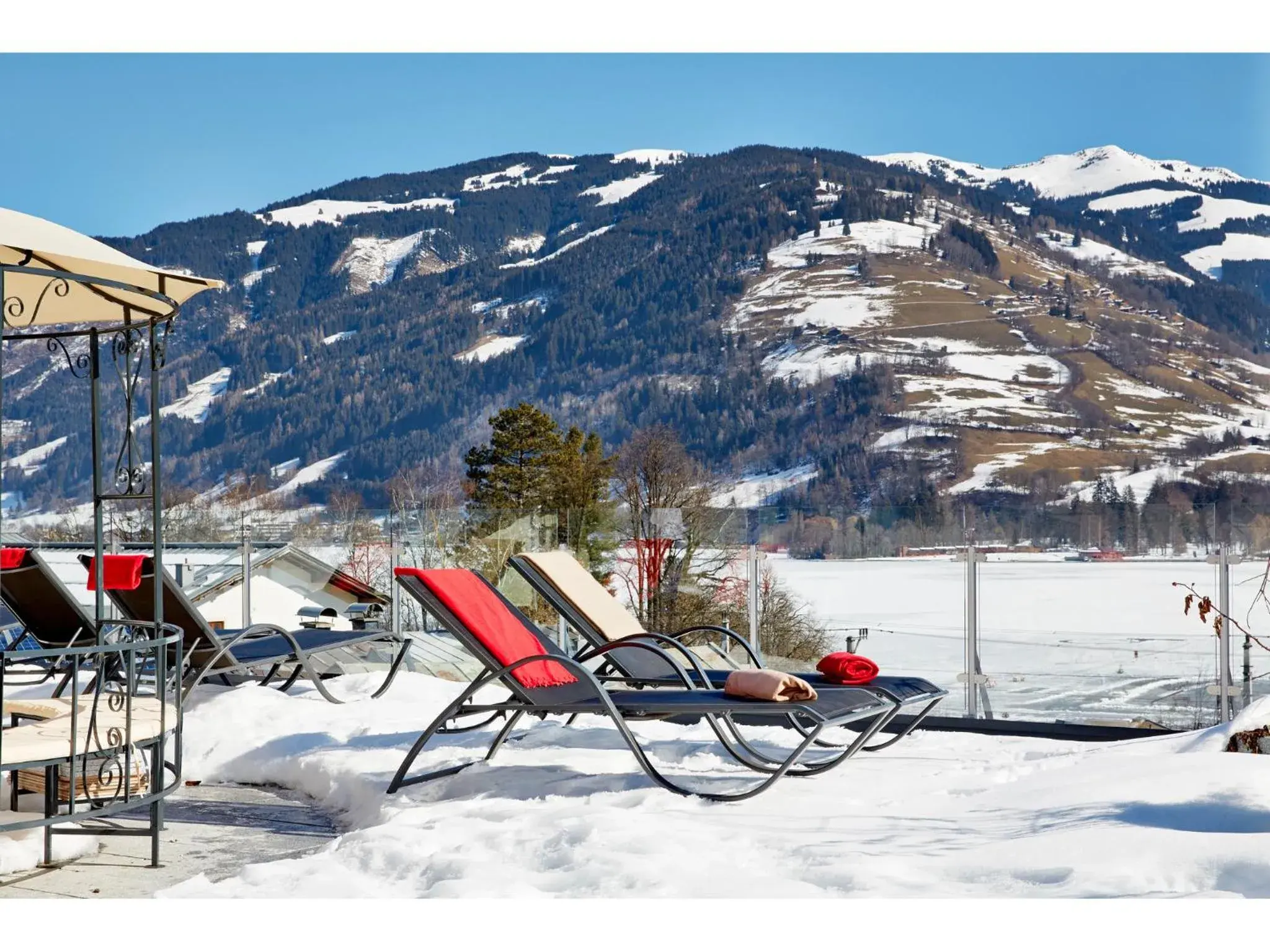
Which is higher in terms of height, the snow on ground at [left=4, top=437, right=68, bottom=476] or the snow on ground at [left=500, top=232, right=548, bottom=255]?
the snow on ground at [left=500, top=232, right=548, bottom=255]

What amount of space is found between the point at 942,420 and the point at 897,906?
65.7 m

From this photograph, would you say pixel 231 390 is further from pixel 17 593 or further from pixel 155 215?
pixel 17 593

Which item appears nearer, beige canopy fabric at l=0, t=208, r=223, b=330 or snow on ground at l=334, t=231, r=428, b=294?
beige canopy fabric at l=0, t=208, r=223, b=330

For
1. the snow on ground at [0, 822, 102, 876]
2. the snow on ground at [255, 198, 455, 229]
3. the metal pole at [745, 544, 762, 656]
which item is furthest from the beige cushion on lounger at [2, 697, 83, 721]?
the snow on ground at [255, 198, 455, 229]

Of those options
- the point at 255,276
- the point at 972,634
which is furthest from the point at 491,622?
the point at 255,276

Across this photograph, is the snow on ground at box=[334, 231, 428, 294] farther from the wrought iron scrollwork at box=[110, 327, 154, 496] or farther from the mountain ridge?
the wrought iron scrollwork at box=[110, 327, 154, 496]

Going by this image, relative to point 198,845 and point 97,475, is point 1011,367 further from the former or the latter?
point 198,845

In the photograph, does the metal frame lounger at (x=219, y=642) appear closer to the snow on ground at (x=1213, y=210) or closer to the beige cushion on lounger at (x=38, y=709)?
the beige cushion on lounger at (x=38, y=709)

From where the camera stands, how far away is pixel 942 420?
219ft

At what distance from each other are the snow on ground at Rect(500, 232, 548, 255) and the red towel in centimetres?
11335

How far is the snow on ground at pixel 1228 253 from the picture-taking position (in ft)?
286

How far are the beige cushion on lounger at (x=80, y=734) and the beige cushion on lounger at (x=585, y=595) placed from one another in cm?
198

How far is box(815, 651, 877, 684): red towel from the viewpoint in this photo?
189 inches

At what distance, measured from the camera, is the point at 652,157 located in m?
124
